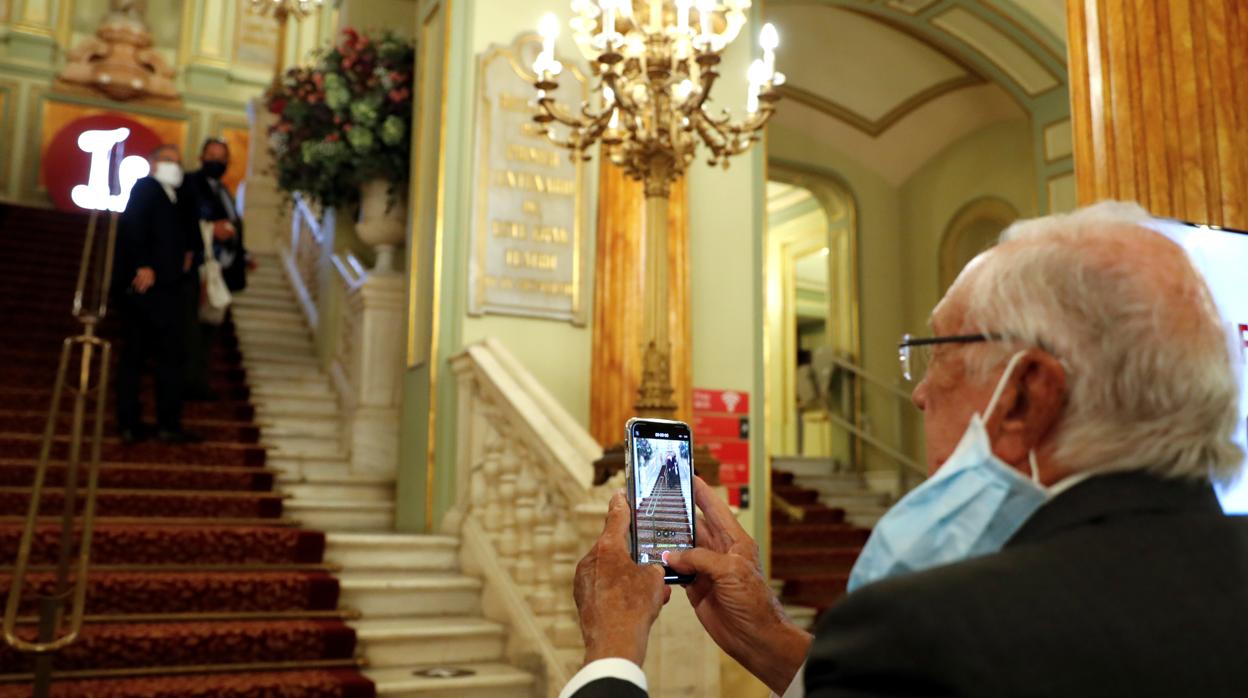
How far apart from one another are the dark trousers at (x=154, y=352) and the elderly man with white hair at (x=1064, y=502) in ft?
16.3

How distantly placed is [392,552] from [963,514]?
440 cm

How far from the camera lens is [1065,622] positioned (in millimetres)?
823

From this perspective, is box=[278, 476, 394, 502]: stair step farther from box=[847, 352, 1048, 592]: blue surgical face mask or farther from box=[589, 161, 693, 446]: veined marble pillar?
box=[847, 352, 1048, 592]: blue surgical face mask

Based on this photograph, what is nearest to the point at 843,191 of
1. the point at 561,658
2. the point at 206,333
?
the point at 206,333

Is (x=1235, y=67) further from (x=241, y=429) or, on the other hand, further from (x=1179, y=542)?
(x=241, y=429)

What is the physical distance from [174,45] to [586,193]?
9.95 meters

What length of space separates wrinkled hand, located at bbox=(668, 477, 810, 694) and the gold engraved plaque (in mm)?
4185

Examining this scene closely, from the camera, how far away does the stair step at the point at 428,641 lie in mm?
4180

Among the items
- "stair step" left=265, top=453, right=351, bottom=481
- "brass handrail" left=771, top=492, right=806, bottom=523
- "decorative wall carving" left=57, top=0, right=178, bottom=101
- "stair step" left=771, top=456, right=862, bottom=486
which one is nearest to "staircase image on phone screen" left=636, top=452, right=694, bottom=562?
"stair step" left=265, top=453, right=351, bottom=481

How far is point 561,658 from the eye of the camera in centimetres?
406

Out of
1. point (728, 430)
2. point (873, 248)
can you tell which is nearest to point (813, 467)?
point (873, 248)

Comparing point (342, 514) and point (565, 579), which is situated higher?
point (342, 514)

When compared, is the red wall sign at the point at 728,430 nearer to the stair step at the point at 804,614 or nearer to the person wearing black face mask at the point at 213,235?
the stair step at the point at 804,614

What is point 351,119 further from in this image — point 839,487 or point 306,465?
point 839,487
